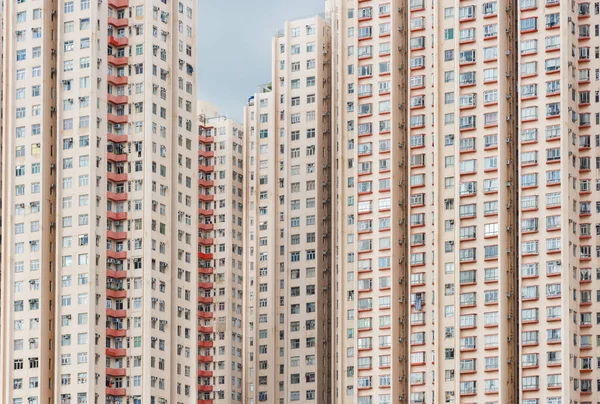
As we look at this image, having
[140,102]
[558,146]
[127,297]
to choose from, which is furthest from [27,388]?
[558,146]

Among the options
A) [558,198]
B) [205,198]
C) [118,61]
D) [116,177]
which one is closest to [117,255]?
[116,177]

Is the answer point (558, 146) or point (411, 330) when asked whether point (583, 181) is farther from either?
point (411, 330)

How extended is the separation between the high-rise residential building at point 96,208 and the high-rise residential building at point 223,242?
4166 cm

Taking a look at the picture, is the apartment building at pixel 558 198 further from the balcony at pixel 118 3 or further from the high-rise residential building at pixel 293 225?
the high-rise residential building at pixel 293 225

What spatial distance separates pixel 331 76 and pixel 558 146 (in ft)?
147

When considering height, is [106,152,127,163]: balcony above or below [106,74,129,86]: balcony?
below

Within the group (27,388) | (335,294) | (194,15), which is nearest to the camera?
(27,388)

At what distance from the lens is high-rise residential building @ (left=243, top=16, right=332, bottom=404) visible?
178 meters

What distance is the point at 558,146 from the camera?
141500mm

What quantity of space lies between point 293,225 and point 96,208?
41044 millimetres

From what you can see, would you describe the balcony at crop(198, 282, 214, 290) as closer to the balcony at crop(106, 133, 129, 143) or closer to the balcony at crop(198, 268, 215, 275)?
the balcony at crop(198, 268, 215, 275)

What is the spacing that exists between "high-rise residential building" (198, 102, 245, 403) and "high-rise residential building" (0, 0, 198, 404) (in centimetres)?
4166

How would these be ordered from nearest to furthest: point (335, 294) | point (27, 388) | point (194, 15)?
point (27, 388), point (194, 15), point (335, 294)

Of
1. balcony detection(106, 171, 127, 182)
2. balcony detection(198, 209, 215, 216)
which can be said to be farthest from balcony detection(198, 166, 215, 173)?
balcony detection(106, 171, 127, 182)
